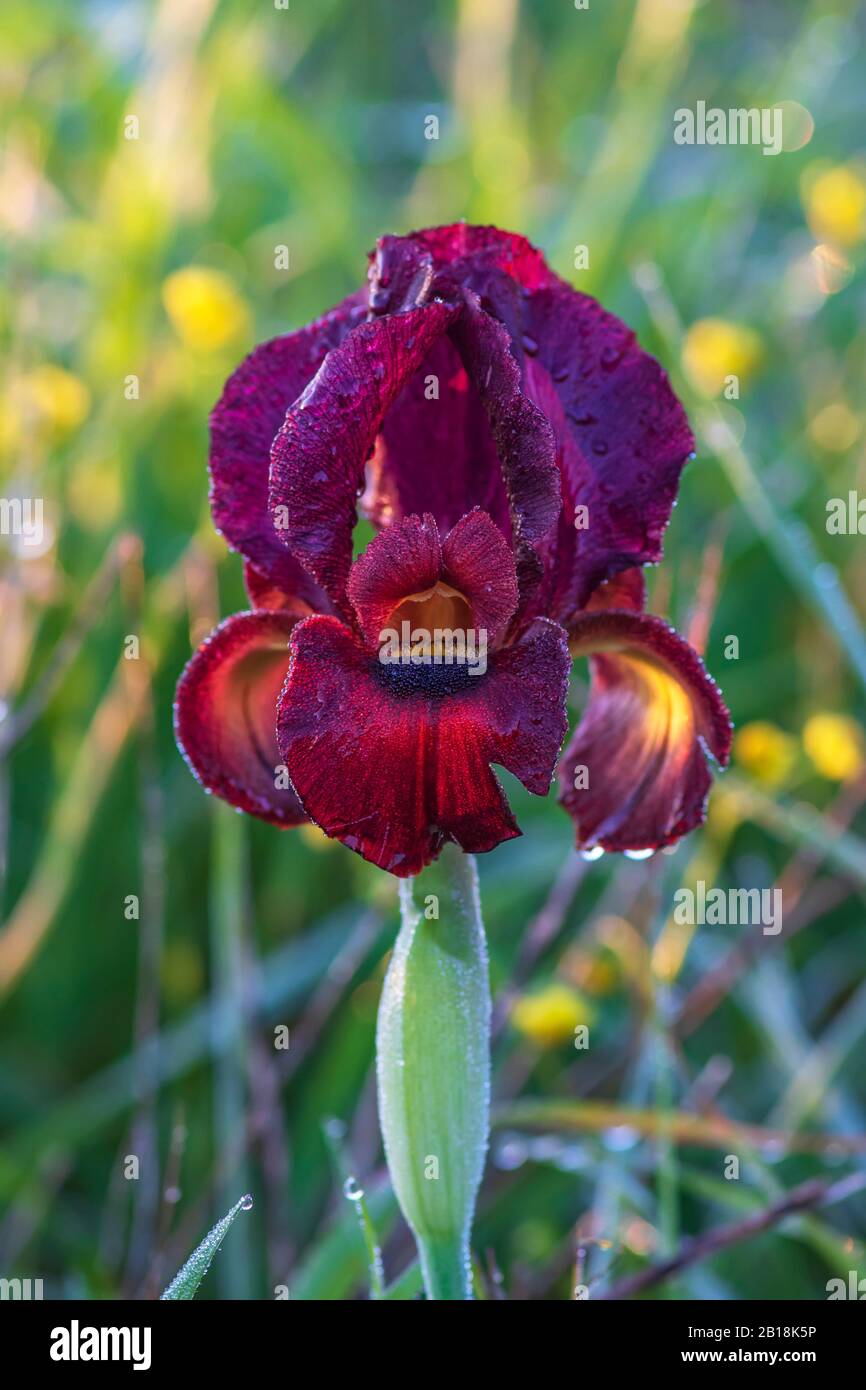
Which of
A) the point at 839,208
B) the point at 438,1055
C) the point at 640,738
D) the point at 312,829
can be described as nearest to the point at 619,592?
the point at 640,738

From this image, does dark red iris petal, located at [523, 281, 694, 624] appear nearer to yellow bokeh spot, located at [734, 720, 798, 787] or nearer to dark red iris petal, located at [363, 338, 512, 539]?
dark red iris petal, located at [363, 338, 512, 539]

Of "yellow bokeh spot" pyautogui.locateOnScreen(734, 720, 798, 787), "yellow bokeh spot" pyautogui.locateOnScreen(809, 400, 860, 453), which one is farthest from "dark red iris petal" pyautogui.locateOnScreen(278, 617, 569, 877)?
"yellow bokeh spot" pyautogui.locateOnScreen(809, 400, 860, 453)

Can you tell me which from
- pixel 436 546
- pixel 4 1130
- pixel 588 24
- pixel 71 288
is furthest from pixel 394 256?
pixel 588 24

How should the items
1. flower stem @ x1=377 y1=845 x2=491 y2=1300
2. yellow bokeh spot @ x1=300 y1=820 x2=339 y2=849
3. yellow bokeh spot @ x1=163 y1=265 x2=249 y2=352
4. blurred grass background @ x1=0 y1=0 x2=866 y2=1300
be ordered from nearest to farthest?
flower stem @ x1=377 y1=845 x2=491 y2=1300, blurred grass background @ x1=0 y1=0 x2=866 y2=1300, yellow bokeh spot @ x1=300 y1=820 x2=339 y2=849, yellow bokeh spot @ x1=163 y1=265 x2=249 y2=352

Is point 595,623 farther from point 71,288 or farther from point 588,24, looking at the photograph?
point 588,24

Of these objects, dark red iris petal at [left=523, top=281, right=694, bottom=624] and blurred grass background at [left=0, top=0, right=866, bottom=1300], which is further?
blurred grass background at [left=0, top=0, right=866, bottom=1300]

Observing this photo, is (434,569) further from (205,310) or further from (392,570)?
(205,310)
